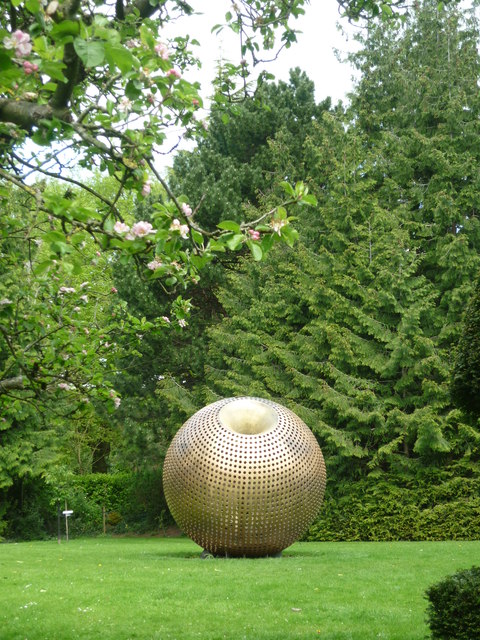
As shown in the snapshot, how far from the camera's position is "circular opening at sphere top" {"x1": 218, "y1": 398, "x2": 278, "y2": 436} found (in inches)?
468

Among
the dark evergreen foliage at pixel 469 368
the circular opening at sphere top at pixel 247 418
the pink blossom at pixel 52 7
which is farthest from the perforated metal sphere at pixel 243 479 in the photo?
the pink blossom at pixel 52 7

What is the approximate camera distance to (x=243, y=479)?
36.7 feet

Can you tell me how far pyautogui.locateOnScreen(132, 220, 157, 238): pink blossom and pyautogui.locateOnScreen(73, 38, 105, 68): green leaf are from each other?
0.93 meters

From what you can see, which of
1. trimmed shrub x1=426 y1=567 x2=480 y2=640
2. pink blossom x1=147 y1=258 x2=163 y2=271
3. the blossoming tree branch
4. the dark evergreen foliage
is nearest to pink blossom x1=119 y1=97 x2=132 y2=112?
the blossoming tree branch

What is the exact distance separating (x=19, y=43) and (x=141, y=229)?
959 millimetres

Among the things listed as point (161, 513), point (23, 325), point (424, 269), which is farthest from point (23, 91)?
point (161, 513)

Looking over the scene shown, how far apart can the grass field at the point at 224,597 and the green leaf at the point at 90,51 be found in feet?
16.7

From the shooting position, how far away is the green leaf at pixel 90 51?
2.45 meters

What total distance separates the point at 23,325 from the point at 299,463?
706cm

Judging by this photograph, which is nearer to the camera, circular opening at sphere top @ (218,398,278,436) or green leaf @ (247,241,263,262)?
green leaf @ (247,241,263,262)

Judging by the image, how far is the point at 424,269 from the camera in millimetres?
19625

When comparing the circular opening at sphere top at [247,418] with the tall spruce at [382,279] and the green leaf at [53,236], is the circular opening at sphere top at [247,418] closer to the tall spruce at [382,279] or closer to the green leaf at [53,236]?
the tall spruce at [382,279]

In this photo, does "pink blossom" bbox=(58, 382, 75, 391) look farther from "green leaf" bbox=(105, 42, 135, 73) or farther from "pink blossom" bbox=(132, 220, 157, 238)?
"green leaf" bbox=(105, 42, 135, 73)

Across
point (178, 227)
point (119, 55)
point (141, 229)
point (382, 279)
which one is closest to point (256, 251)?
point (178, 227)
